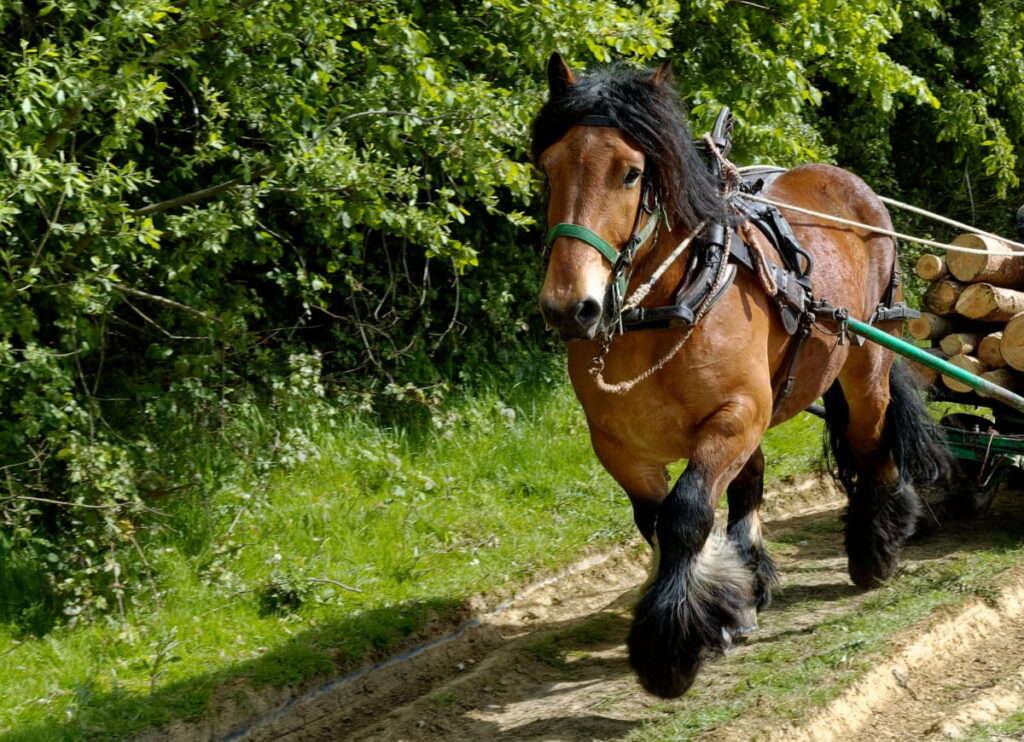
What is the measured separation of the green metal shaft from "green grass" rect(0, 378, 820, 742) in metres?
2.01

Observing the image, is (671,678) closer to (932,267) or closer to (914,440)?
(914,440)

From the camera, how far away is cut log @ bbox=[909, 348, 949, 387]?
246 inches

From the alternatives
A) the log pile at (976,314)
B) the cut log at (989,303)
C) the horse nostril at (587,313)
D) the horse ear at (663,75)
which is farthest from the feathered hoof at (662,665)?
the cut log at (989,303)

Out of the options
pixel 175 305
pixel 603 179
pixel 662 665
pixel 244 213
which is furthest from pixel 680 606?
pixel 175 305

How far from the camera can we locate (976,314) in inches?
243

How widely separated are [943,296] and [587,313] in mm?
3578

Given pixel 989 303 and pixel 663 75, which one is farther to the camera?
pixel 989 303

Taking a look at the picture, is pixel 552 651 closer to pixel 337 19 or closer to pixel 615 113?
pixel 615 113

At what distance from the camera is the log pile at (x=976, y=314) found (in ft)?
19.7

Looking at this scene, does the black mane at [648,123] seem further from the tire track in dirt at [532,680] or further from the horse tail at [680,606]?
the tire track in dirt at [532,680]

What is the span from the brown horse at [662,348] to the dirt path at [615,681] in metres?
0.31

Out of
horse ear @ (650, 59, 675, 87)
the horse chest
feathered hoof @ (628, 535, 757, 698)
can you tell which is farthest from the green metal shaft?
horse ear @ (650, 59, 675, 87)

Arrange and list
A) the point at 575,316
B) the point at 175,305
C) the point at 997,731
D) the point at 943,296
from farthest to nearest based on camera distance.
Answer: the point at 943,296
the point at 175,305
the point at 997,731
the point at 575,316

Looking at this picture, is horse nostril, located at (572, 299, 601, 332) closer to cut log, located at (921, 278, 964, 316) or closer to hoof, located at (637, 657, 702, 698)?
hoof, located at (637, 657, 702, 698)
